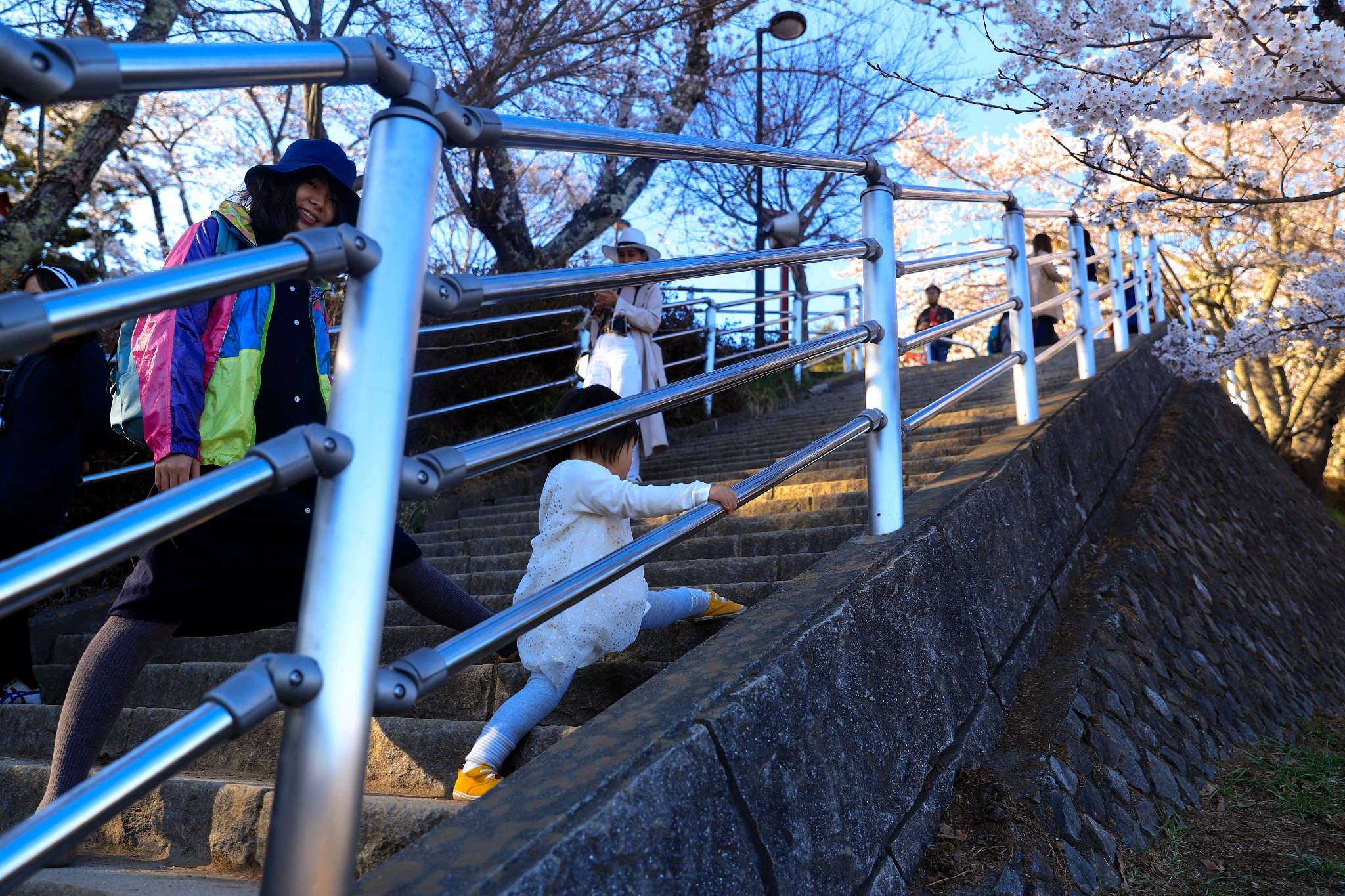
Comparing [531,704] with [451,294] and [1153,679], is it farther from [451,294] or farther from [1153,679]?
[1153,679]

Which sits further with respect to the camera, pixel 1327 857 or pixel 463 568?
pixel 463 568

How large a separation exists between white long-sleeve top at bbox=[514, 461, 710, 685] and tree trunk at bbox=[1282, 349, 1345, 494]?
515 inches

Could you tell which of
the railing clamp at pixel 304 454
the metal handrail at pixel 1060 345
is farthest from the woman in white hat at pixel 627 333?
the railing clamp at pixel 304 454

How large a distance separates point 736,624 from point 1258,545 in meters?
4.64

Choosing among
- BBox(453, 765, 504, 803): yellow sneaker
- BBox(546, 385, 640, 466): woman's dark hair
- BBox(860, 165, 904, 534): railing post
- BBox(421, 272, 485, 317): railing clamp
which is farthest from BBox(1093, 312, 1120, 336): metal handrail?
BBox(421, 272, 485, 317): railing clamp

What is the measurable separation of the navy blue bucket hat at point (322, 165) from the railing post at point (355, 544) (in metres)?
0.92

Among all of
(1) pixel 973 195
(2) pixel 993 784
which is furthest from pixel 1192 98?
(2) pixel 993 784

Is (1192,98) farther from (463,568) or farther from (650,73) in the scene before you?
(650,73)

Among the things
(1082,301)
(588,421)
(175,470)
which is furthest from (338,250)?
(1082,301)

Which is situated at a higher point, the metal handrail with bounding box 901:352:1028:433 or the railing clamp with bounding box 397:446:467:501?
the metal handrail with bounding box 901:352:1028:433

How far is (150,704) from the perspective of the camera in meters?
2.90

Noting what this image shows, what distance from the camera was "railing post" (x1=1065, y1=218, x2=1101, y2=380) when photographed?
526cm

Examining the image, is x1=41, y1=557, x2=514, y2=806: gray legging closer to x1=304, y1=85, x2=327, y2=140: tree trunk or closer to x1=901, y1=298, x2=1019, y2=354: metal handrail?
x1=901, y1=298, x2=1019, y2=354: metal handrail

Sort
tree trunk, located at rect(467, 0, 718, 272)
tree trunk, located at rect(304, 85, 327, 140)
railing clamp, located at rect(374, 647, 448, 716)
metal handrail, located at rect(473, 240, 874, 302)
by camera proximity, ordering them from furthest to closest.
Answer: tree trunk, located at rect(467, 0, 718, 272) → tree trunk, located at rect(304, 85, 327, 140) → metal handrail, located at rect(473, 240, 874, 302) → railing clamp, located at rect(374, 647, 448, 716)
